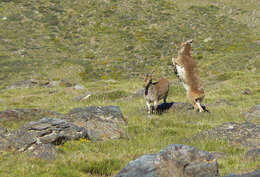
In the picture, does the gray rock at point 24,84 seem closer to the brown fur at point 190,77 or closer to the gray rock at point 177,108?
the gray rock at point 177,108

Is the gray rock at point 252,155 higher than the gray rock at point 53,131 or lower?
higher

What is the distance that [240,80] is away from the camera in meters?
25.8

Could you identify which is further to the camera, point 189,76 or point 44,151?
point 189,76

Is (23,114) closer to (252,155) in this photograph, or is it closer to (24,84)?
(252,155)

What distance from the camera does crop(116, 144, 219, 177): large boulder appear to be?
5.64 meters

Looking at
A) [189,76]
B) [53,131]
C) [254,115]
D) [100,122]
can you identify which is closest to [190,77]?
[189,76]

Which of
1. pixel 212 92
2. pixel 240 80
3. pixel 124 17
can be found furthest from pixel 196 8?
pixel 212 92

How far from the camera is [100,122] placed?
11039mm

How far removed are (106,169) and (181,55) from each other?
8.06 m

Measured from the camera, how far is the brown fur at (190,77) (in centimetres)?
1416

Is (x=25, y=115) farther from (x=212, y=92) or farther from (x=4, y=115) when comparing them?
(x=212, y=92)

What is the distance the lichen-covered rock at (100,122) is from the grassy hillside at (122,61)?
1.74ft

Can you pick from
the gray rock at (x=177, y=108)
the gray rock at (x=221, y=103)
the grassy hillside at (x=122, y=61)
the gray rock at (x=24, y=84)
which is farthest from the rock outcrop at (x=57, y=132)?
the gray rock at (x=24, y=84)

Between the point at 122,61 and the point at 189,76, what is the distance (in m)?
27.3
